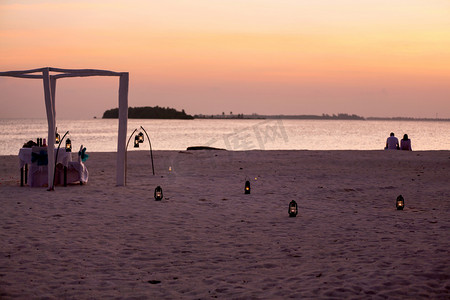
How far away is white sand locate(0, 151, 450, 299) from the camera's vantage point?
5.49 metres

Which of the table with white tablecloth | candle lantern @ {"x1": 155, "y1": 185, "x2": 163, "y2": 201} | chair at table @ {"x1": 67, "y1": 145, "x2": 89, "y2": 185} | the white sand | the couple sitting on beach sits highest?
the couple sitting on beach

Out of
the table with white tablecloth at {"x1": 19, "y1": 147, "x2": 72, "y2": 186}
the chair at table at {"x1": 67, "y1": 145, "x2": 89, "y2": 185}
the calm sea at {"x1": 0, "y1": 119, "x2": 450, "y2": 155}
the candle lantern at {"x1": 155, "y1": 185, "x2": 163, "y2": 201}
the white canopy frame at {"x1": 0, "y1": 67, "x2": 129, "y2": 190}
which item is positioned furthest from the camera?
the calm sea at {"x1": 0, "y1": 119, "x2": 450, "y2": 155}

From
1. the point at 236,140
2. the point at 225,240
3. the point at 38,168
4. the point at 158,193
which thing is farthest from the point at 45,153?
the point at 236,140

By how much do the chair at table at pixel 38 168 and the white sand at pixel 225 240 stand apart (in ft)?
2.16

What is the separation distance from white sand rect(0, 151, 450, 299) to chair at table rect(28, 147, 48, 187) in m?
0.66

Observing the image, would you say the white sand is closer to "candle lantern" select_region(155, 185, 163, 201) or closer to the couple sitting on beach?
"candle lantern" select_region(155, 185, 163, 201)

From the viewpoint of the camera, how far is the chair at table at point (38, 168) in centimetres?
1336

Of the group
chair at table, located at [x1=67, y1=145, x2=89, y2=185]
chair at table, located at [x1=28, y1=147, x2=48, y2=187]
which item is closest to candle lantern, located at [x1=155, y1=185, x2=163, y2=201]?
chair at table, located at [x1=67, y1=145, x2=89, y2=185]

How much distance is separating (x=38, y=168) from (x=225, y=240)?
7.58 m

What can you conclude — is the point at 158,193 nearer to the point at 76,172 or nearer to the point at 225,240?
the point at 76,172

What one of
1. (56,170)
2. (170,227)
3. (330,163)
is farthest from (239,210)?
(330,163)

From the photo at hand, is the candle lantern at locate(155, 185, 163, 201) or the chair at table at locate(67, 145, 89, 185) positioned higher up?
the chair at table at locate(67, 145, 89, 185)

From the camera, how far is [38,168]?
13414mm

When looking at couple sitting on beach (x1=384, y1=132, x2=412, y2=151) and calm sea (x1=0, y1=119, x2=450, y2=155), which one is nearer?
couple sitting on beach (x1=384, y1=132, x2=412, y2=151)
